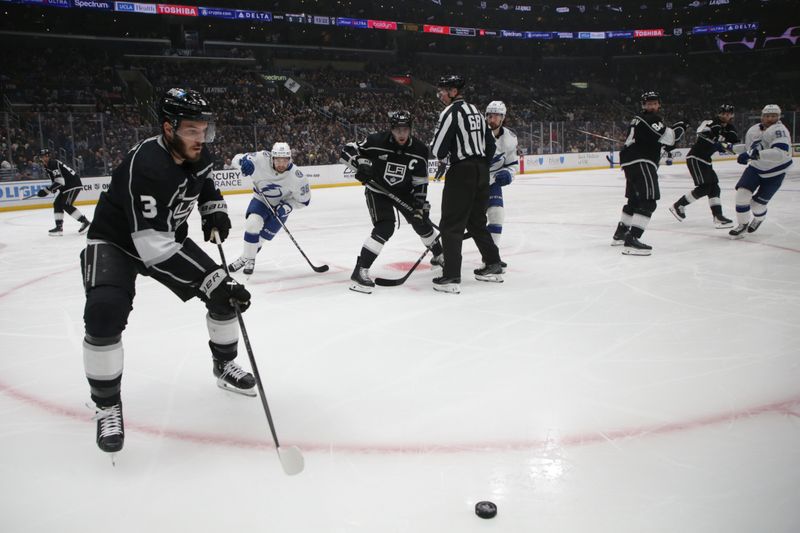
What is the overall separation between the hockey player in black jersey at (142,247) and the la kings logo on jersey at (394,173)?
2.32m

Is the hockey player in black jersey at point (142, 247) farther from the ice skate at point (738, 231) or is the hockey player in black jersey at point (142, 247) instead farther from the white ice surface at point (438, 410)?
the ice skate at point (738, 231)

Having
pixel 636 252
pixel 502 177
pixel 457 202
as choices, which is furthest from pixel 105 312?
pixel 636 252

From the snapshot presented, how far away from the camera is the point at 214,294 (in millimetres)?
2369

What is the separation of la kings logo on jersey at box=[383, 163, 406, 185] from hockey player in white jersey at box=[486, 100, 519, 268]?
897 millimetres

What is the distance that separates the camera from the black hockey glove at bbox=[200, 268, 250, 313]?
2365 millimetres

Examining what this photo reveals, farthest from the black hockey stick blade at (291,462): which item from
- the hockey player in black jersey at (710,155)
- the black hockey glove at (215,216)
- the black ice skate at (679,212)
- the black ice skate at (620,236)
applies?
the black ice skate at (679,212)

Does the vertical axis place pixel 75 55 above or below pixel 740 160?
above

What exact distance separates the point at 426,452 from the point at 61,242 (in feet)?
22.3

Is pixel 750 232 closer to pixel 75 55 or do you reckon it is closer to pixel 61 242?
pixel 61 242

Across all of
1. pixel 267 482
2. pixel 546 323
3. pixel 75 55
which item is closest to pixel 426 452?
pixel 267 482

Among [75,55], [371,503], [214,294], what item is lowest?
[371,503]

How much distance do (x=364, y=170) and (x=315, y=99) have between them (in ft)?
59.8

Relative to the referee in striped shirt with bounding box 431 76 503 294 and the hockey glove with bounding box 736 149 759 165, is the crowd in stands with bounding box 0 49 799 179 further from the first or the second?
the hockey glove with bounding box 736 149 759 165

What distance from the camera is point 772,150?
619 cm
